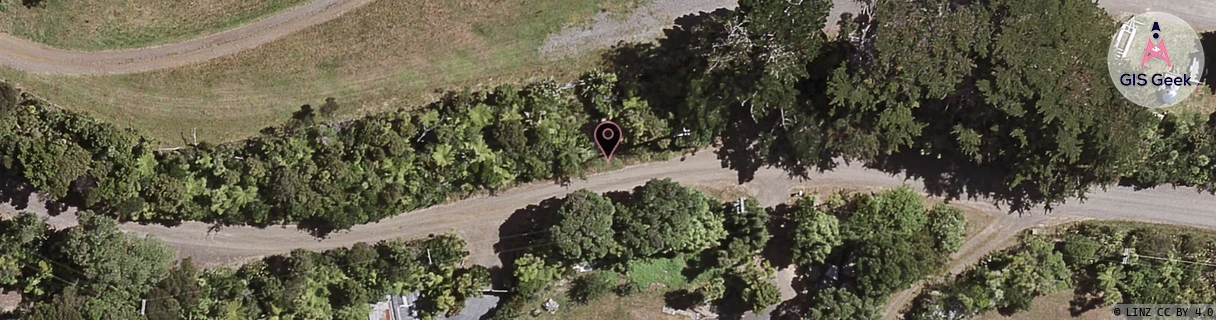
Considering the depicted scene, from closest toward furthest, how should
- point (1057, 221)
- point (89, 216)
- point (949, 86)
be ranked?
point (949, 86) < point (89, 216) < point (1057, 221)

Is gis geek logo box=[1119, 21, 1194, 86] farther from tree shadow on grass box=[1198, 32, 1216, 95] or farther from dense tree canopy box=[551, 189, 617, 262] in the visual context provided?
dense tree canopy box=[551, 189, 617, 262]

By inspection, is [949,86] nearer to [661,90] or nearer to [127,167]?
[661,90]

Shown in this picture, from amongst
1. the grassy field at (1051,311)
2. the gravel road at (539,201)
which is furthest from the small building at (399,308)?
the grassy field at (1051,311)

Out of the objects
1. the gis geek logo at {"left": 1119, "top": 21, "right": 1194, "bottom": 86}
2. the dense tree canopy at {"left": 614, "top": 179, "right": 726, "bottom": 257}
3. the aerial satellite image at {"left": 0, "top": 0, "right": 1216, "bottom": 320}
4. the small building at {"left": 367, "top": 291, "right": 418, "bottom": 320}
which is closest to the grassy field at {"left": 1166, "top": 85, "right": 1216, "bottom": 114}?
the aerial satellite image at {"left": 0, "top": 0, "right": 1216, "bottom": 320}

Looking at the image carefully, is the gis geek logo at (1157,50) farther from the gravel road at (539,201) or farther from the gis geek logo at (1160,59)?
the gravel road at (539,201)

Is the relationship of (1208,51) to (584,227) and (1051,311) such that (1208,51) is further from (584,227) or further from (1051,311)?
(584,227)

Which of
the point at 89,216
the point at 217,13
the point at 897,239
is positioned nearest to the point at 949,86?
the point at 897,239

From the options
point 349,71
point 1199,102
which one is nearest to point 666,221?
point 349,71
